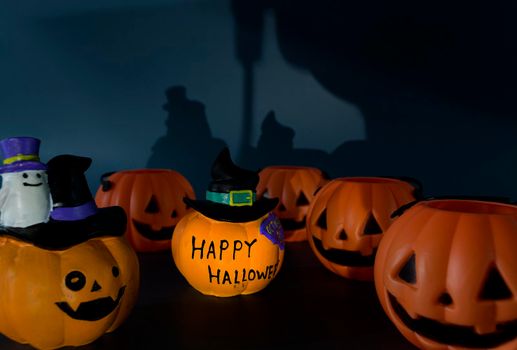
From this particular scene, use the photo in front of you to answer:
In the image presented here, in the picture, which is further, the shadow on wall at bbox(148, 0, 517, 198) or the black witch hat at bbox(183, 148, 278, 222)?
the shadow on wall at bbox(148, 0, 517, 198)

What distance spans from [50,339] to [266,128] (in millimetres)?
1108

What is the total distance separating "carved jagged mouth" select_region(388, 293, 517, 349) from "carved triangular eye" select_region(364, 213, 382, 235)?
1.01 feet

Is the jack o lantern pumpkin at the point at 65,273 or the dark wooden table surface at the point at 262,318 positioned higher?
the jack o lantern pumpkin at the point at 65,273

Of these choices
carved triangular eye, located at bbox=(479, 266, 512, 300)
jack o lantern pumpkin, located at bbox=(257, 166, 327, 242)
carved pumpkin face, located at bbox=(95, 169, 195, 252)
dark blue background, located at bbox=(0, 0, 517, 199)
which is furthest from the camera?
dark blue background, located at bbox=(0, 0, 517, 199)

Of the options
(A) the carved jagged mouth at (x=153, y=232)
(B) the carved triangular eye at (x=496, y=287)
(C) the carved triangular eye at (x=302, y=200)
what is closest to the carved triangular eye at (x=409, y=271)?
(B) the carved triangular eye at (x=496, y=287)

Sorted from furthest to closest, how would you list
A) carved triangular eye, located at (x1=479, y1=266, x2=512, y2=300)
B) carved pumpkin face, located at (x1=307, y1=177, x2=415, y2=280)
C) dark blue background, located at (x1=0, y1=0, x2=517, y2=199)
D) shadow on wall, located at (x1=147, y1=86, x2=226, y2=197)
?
shadow on wall, located at (x1=147, y1=86, x2=226, y2=197), dark blue background, located at (x1=0, y1=0, x2=517, y2=199), carved pumpkin face, located at (x1=307, y1=177, x2=415, y2=280), carved triangular eye, located at (x1=479, y1=266, x2=512, y2=300)

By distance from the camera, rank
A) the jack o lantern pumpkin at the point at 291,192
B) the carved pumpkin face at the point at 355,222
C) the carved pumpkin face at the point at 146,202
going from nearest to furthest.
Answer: the carved pumpkin face at the point at 355,222 → the carved pumpkin face at the point at 146,202 → the jack o lantern pumpkin at the point at 291,192

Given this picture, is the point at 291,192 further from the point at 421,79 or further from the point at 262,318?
the point at 421,79

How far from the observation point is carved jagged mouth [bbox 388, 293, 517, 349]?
0.65m

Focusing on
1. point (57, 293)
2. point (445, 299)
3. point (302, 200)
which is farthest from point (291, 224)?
point (57, 293)

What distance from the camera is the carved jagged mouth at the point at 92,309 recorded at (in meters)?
0.66

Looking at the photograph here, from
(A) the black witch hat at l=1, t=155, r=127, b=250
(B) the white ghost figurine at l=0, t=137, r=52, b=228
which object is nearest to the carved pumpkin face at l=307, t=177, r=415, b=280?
(A) the black witch hat at l=1, t=155, r=127, b=250

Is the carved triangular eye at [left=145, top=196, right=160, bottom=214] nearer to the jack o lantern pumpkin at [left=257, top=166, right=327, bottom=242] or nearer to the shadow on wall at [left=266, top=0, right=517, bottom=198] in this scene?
the jack o lantern pumpkin at [left=257, top=166, right=327, bottom=242]

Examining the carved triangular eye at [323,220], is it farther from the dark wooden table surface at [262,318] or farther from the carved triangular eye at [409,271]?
the carved triangular eye at [409,271]
